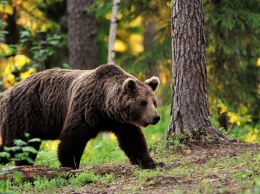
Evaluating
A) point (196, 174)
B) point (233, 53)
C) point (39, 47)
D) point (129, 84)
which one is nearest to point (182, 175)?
point (196, 174)

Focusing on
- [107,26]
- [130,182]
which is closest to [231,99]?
[130,182]

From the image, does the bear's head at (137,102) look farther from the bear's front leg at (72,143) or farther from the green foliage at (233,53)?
the green foliage at (233,53)

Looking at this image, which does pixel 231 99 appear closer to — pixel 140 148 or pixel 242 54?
pixel 242 54

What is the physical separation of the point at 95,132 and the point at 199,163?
1547mm

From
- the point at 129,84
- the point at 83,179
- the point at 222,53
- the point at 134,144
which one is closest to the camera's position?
the point at 83,179

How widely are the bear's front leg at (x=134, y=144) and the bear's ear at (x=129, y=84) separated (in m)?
0.67

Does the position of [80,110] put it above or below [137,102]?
below

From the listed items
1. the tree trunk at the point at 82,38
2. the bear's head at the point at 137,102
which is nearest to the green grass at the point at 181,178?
the bear's head at the point at 137,102

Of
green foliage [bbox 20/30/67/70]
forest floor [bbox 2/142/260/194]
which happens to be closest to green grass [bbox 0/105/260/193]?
forest floor [bbox 2/142/260/194]

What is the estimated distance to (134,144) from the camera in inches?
332

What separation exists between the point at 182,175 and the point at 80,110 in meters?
2.01

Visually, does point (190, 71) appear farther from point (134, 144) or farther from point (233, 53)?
point (233, 53)

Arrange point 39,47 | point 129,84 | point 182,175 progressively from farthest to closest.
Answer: point 39,47 < point 129,84 < point 182,175

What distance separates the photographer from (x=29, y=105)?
9062 mm
